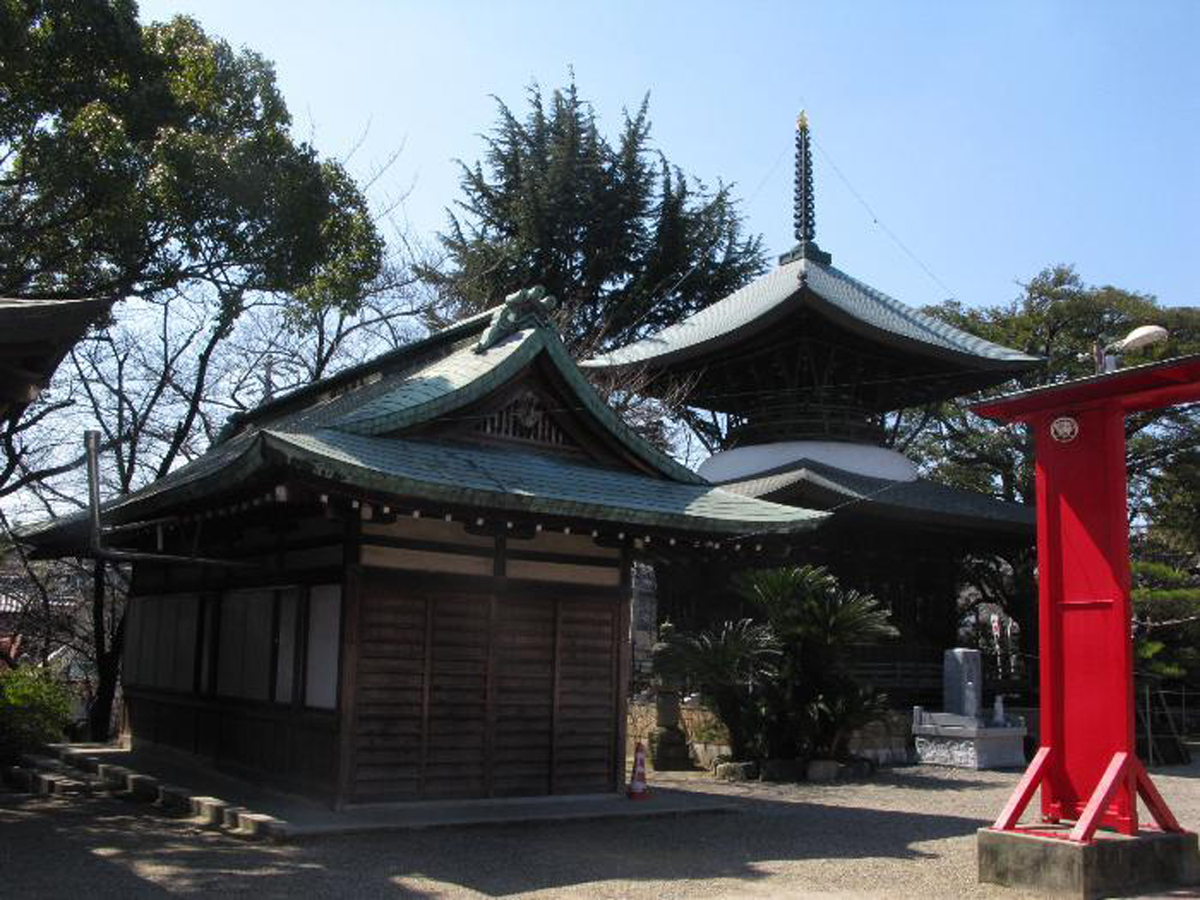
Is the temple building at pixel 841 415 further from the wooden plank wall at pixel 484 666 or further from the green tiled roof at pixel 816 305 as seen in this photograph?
the wooden plank wall at pixel 484 666

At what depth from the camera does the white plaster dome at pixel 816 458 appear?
22.5 meters

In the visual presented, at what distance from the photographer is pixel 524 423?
13.3 meters

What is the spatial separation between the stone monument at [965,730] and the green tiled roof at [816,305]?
6291mm

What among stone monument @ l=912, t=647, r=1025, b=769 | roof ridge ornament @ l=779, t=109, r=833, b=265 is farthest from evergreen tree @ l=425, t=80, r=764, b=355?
stone monument @ l=912, t=647, r=1025, b=769

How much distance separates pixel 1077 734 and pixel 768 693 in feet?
26.3

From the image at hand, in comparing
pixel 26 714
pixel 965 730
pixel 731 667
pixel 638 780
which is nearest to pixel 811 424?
pixel 965 730

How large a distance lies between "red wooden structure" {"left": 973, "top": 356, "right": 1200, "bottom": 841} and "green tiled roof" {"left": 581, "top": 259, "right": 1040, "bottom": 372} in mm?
11707

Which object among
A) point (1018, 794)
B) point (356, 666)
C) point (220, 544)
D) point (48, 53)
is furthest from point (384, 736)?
point (48, 53)

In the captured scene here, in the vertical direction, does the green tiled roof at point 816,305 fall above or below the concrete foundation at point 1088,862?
above

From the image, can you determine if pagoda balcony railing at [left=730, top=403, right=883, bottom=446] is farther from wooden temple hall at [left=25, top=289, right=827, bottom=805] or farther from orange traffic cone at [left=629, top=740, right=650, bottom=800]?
orange traffic cone at [left=629, top=740, right=650, bottom=800]

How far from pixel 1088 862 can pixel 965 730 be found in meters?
10.9

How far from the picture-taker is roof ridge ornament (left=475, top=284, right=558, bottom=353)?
1376cm

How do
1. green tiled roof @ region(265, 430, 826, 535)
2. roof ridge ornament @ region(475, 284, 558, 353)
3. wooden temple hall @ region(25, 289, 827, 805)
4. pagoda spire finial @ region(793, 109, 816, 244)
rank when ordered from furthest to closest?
pagoda spire finial @ region(793, 109, 816, 244), roof ridge ornament @ region(475, 284, 558, 353), wooden temple hall @ region(25, 289, 827, 805), green tiled roof @ region(265, 430, 826, 535)

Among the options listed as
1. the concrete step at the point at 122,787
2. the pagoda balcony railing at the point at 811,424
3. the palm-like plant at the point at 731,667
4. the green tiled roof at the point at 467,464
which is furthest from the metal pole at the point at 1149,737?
the concrete step at the point at 122,787
